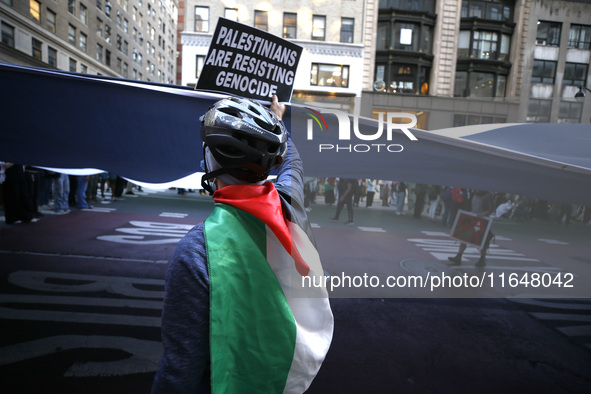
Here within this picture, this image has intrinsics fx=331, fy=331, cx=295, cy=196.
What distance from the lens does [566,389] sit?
3424 mm

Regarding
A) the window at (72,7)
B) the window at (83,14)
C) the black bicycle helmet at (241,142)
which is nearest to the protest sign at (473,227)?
the black bicycle helmet at (241,142)

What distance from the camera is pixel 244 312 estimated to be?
3.76 ft

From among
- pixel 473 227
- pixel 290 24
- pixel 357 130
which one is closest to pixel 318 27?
pixel 290 24

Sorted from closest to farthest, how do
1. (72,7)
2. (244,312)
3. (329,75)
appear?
(244,312), (329,75), (72,7)

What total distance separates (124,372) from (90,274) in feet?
10.5

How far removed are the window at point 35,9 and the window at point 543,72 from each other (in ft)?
123

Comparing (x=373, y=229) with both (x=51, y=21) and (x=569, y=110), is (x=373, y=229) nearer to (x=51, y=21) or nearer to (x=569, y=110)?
(x=569, y=110)

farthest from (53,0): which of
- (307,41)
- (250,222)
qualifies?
(250,222)

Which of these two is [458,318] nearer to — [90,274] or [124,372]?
[124,372]

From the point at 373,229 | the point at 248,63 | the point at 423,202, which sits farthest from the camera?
the point at 423,202

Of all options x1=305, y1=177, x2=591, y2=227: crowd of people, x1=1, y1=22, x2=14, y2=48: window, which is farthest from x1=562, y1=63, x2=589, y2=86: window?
x1=1, y1=22, x2=14, y2=48: window

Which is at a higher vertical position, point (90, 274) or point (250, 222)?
point (250, 222)

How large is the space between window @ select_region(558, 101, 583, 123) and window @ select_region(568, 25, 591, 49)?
4.52 metres

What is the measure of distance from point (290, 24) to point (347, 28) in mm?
4272
